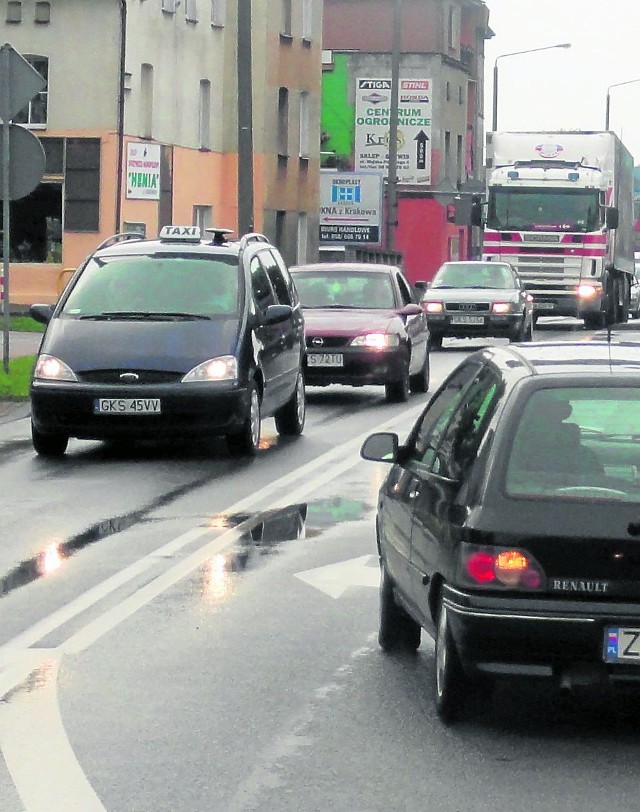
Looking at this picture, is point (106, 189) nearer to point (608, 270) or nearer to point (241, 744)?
point (608, 270)

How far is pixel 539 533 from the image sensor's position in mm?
6648

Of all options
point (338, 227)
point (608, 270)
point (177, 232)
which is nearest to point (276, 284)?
point (177, 232)

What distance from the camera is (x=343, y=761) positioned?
21.2 feet

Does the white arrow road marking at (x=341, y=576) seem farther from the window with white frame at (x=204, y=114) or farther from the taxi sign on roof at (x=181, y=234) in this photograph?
the window with white frame at (x=204, y=114)

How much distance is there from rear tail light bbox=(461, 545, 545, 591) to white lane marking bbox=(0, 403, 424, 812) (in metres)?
1.37

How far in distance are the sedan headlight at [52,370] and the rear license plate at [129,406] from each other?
1.09ft

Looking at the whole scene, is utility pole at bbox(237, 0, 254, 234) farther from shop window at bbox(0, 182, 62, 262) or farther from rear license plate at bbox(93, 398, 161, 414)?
shop window at bbox(0, 182, 62, 262)

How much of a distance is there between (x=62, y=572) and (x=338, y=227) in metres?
47.4

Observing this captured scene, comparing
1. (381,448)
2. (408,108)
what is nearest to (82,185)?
(408,108)

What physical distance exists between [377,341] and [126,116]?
1061 inches

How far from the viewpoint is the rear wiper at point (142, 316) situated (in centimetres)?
1666

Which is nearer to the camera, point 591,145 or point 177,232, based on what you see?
point 177,232

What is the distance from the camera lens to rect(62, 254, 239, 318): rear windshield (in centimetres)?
1689

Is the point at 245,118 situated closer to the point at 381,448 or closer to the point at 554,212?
the point at 554,212
